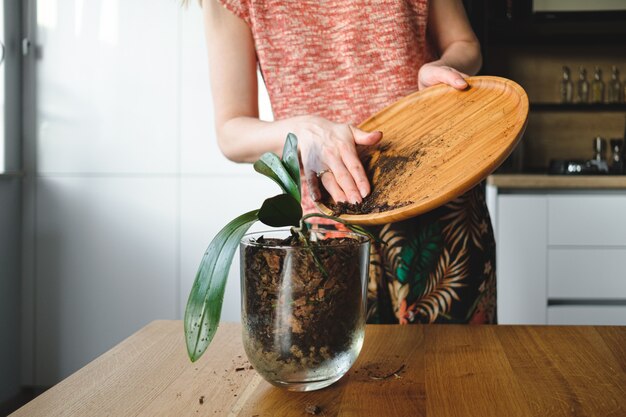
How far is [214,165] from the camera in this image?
8.67ft

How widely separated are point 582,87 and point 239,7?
2410 mm

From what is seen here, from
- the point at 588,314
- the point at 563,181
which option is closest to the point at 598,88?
the point at 563,181

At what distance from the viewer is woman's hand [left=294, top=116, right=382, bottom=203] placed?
770 mm

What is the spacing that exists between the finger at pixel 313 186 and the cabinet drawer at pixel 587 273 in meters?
1.80

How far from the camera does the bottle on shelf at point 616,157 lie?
8.69ft

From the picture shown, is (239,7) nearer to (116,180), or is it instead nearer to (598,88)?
(116,180)

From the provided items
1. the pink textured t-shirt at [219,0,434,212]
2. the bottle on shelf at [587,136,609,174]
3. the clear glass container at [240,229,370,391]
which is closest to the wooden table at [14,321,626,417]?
the clear glass container at [240,229,370,391]

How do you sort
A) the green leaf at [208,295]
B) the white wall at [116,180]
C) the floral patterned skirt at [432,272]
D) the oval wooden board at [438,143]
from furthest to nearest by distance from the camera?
the white wall at [116,180] → the floral patterned skirt at [432,272] → the oval wooden board at [438,143] → the green leaf at [208,295]

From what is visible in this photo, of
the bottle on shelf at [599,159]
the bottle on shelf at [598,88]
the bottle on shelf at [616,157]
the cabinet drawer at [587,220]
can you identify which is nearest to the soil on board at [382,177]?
the cabinet drawer at [587,220]

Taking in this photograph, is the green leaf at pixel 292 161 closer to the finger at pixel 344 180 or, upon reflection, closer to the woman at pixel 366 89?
the finger at pixel 344 180

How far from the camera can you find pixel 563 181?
2311 mm

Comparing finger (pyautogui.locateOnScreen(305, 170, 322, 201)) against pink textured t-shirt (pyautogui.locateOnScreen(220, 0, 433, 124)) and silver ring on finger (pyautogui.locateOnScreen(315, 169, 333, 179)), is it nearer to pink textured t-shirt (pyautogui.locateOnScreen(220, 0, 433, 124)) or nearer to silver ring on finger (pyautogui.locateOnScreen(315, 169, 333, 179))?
silver ring on finger (pyautogui.locateOnScreen(315, 169, 333, 179))

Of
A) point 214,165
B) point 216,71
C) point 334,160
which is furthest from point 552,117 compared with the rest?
point 334,160

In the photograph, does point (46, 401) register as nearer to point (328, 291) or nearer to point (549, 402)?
point (328, 291)
